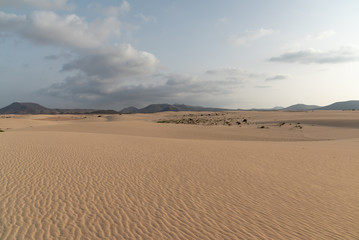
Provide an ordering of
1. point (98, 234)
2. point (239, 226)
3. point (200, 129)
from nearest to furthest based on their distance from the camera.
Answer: point (98, 234), point (239, 226), point (200, 129)

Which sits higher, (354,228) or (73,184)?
(73,184)

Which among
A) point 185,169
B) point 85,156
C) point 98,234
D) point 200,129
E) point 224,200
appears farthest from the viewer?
point 200,129

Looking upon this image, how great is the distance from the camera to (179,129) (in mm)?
30531

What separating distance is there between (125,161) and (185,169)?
3.13m

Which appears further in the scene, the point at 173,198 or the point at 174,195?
the point at 174,195

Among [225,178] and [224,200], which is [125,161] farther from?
[224,200]

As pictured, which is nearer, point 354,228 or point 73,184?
point 354,228

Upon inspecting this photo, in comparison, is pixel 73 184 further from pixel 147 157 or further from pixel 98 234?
pixel 147 157

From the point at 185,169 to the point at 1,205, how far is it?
6392mm

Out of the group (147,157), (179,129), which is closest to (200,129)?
(179,129)

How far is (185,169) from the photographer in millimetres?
9820

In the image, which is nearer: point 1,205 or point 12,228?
point 12,228

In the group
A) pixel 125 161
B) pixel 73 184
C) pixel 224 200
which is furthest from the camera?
pixel 125 161

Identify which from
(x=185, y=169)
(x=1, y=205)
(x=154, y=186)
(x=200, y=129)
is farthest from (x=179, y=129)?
(x=1, y=205)
